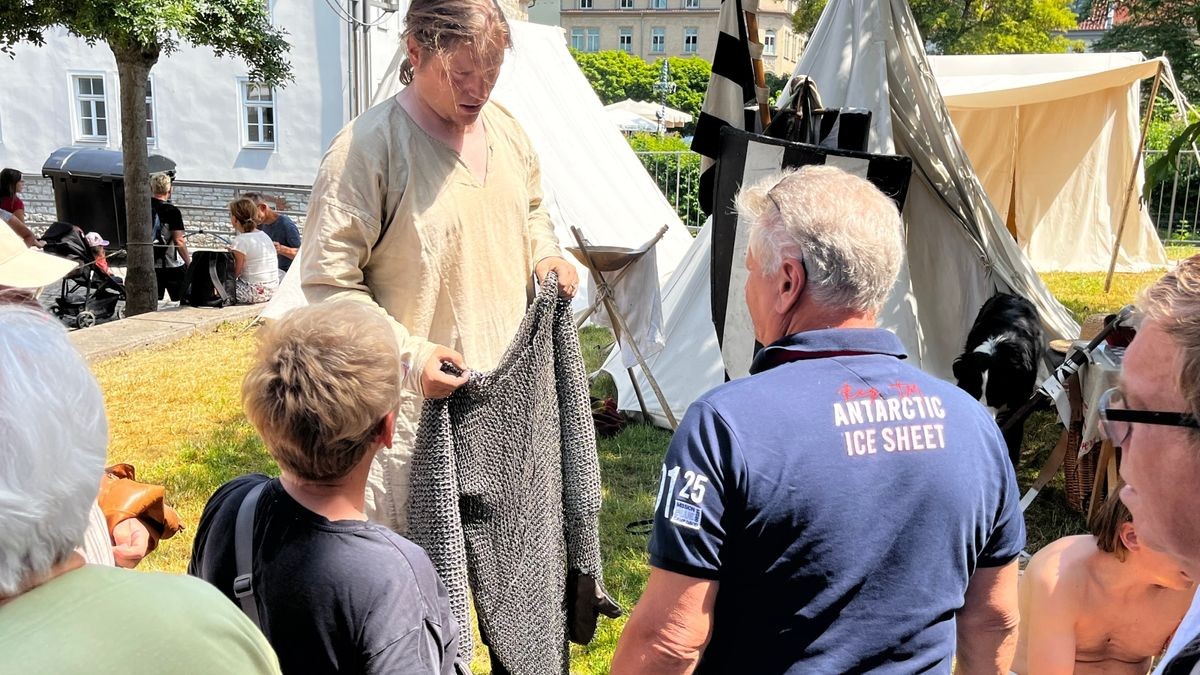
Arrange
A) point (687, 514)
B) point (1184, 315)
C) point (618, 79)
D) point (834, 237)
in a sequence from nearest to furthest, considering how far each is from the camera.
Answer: point (1184, 315), point (687, 514), point (834, 237), point (618, 79)

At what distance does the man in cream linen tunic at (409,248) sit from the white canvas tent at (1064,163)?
35.4ft

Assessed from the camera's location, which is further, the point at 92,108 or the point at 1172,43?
the point at 1172,43

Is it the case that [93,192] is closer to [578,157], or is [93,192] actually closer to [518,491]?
[578,157]

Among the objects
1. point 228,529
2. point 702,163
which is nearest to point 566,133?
point 702,163

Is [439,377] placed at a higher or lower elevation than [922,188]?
lower

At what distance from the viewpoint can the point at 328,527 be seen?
5.67ft

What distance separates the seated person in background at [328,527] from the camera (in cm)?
168

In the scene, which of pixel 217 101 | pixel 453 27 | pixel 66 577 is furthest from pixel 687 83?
pixel 66 577

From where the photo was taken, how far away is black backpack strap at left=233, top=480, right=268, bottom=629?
1740mm

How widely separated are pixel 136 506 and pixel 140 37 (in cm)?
780

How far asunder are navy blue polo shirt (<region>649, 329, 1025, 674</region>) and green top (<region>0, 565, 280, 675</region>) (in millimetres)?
699

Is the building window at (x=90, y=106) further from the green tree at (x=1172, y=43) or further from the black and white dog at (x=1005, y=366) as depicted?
the green tree at (x=1172, y=43)

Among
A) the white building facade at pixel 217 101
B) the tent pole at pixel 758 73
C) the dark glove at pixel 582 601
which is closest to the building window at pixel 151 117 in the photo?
the white building facade at pixel 217 101

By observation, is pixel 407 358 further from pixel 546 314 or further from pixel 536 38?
pixel 536 38
